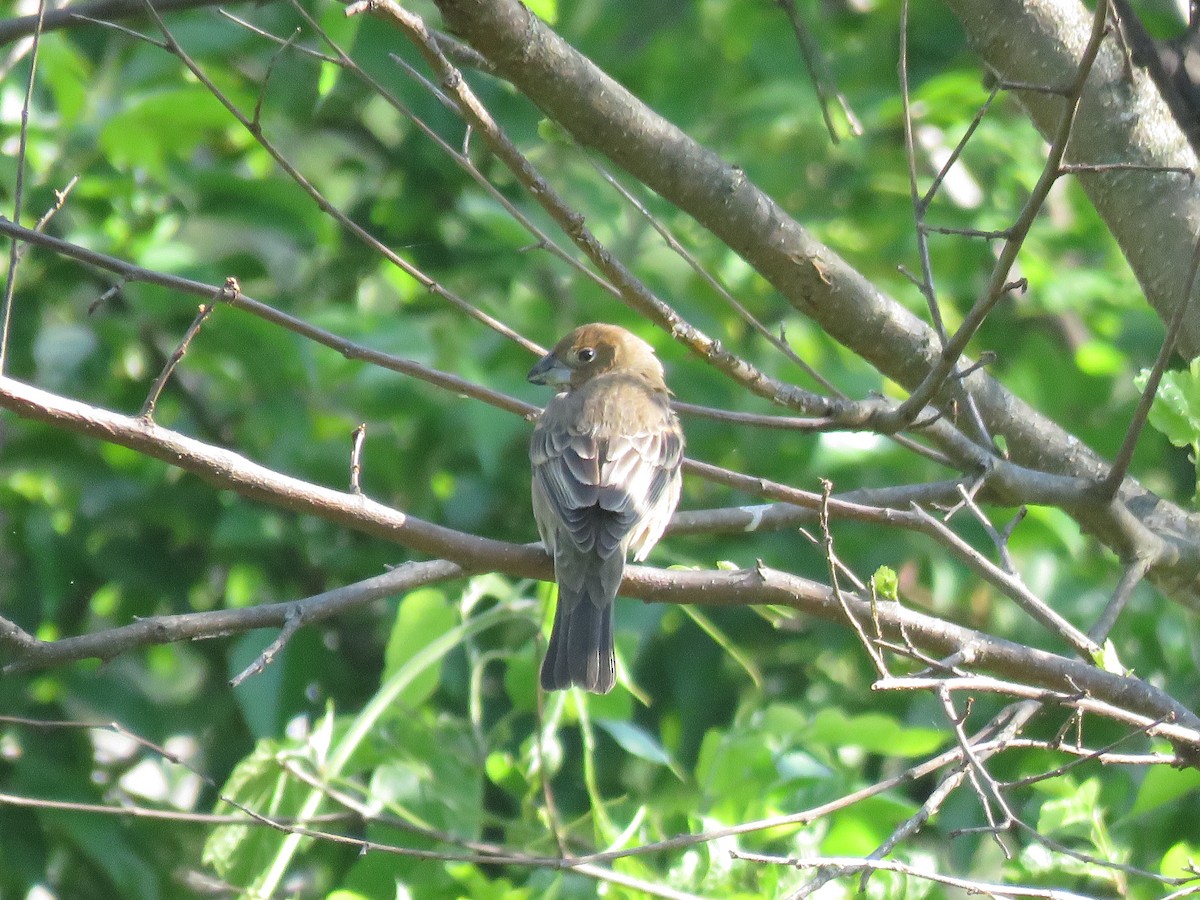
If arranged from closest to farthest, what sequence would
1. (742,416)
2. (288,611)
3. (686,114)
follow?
(288,611) → (742,416) → (686,114)

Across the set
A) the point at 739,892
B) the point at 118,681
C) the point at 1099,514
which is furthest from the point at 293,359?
the point at 1099,514

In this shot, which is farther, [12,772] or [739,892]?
[12,772]

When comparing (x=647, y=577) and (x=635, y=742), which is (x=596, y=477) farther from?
(x=647, y=577)

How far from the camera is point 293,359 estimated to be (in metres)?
4.87

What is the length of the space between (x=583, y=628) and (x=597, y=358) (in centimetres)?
177

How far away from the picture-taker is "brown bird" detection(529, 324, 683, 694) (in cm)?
374

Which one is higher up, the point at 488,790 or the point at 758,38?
the point at 758,38

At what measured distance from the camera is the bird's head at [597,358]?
5117mm

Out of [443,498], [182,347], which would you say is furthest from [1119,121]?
[443,498]

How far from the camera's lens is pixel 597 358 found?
5301 mm

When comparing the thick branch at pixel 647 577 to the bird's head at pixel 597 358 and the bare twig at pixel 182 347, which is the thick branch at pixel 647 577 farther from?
the bird's head at pixel 597 358

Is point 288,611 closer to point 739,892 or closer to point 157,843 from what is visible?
point 739,892

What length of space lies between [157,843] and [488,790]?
129 centimetres

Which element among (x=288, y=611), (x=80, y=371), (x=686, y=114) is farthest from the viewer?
(x=686, y=114)
